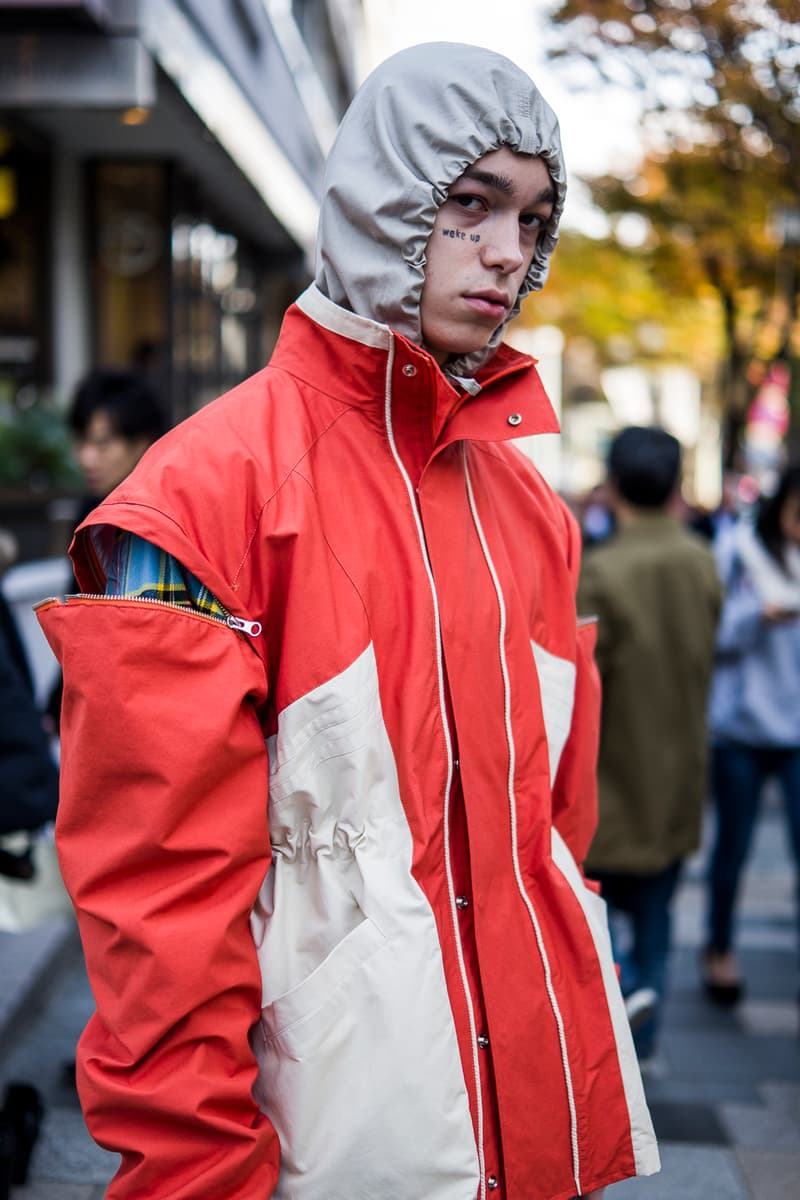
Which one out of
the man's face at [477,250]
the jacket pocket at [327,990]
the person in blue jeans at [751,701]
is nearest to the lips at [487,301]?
the man's face at [477,250]

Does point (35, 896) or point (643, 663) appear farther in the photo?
point (643, 663)

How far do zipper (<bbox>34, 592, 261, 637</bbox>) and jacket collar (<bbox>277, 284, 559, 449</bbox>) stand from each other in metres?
0.35

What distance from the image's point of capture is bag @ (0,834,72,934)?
11.9 ft

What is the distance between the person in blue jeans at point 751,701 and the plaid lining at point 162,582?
3818 millimetres

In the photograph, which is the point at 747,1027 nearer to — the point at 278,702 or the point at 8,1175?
the point at 8,1175

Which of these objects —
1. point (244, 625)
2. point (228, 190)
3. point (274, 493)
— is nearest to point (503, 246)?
point (274, 493)

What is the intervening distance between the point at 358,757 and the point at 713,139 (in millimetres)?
9819

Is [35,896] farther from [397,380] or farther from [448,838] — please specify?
[397,380]

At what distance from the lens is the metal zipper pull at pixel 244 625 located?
5.10 ft

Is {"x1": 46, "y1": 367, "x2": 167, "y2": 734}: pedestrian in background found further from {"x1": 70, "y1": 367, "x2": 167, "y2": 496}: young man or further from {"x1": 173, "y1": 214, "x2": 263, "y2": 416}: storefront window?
{"x1": 173, "y1": 214, "x2": 263, "y2": 416}: storefront window

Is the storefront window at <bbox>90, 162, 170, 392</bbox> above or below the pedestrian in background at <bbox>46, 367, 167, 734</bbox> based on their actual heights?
above

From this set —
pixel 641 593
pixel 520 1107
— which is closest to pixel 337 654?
pixel 520 1107

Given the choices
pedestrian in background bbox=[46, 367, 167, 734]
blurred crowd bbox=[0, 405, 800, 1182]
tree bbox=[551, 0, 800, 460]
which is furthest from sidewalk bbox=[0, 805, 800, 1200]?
tree bbox=[551, 0, 800, 460]

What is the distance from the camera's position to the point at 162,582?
1559 mm
